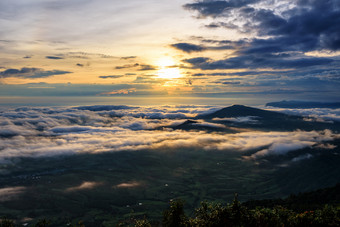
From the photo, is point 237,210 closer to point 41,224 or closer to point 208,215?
point 208,215

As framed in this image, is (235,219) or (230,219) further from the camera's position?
(235,219)

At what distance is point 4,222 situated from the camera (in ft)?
253

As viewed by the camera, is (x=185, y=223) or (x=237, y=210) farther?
(x=237, y=210)

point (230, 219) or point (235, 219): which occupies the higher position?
point (230, 219)

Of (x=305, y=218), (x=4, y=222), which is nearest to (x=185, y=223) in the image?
(x=305, y=218)

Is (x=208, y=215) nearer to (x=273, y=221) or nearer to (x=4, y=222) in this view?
(x=273, y=221)

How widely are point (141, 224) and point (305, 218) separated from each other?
51510 mm

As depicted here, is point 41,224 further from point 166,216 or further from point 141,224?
point 166,216

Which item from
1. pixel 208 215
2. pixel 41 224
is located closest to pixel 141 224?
pixel 208 215

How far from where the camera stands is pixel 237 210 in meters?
79.0

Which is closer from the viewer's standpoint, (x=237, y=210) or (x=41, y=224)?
(x=41, y=224)

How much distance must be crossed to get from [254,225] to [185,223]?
A: 73.7 feet

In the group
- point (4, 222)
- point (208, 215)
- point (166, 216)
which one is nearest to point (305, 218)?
point (208, 215)

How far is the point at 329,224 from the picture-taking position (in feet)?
248
